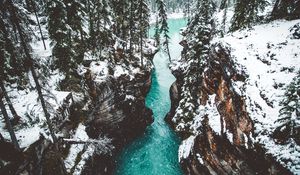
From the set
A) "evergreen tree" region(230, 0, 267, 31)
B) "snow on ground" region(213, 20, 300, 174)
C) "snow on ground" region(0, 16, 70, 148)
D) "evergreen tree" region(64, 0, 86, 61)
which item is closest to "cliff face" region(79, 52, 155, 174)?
"evergreen tree" region(64, 0, 86, 61)

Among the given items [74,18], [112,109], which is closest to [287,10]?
[112,109]

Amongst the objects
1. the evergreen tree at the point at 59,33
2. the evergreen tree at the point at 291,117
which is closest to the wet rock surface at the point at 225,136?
the evergreen tree at the point at 291,117

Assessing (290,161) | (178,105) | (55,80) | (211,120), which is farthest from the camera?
(178,105)

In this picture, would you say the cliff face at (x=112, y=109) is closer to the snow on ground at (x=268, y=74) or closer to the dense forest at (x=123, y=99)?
the dense forest at (x=123, y=99)

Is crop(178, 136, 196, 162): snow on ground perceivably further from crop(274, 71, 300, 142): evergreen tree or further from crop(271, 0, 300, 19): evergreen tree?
crop(271, 0, 300, 19): evergreen tree

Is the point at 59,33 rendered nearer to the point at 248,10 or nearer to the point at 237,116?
the point at 237,116

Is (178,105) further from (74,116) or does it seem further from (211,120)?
(74,116)

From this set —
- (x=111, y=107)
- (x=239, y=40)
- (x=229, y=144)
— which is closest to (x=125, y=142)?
(x=111, y=107)
